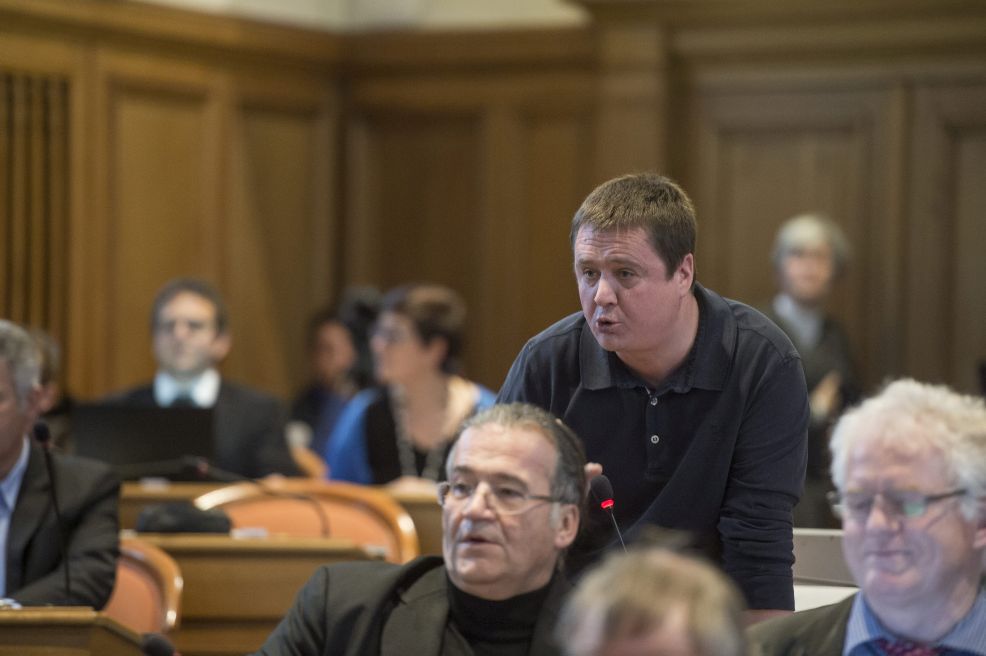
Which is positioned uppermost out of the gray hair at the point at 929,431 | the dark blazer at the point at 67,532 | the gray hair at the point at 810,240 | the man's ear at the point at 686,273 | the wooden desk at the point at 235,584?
the gray hair at the point at 810,240

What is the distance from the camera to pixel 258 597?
466 centimetres

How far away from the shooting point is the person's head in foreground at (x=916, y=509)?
2410 millimetres

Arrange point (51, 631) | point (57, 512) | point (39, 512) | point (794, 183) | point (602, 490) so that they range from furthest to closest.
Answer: point (794, 183), point (39, 512), point (57, 512), point (51, 631), point (602, 490)

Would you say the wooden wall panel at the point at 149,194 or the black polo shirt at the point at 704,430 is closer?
the black polo shirt at the point at 704,430

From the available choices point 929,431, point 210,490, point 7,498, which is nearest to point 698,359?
point 929,431

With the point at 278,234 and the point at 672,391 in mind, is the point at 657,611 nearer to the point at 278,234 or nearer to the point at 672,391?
the point at 672,391

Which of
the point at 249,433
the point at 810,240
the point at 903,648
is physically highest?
the point at 810,240

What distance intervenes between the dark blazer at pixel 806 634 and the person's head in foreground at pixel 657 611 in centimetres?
82

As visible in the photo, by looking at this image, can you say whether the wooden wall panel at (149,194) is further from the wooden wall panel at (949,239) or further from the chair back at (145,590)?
the chair back at (145,590)

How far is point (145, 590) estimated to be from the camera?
4.29 metres

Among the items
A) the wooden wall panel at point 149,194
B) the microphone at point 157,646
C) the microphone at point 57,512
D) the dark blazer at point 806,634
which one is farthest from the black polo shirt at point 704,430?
the wooden wall panel at point 149,194

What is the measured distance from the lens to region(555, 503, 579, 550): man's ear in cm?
285

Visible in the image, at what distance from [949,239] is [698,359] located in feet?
15.7

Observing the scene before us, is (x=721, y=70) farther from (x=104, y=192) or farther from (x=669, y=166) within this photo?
(x=104, y=192)
